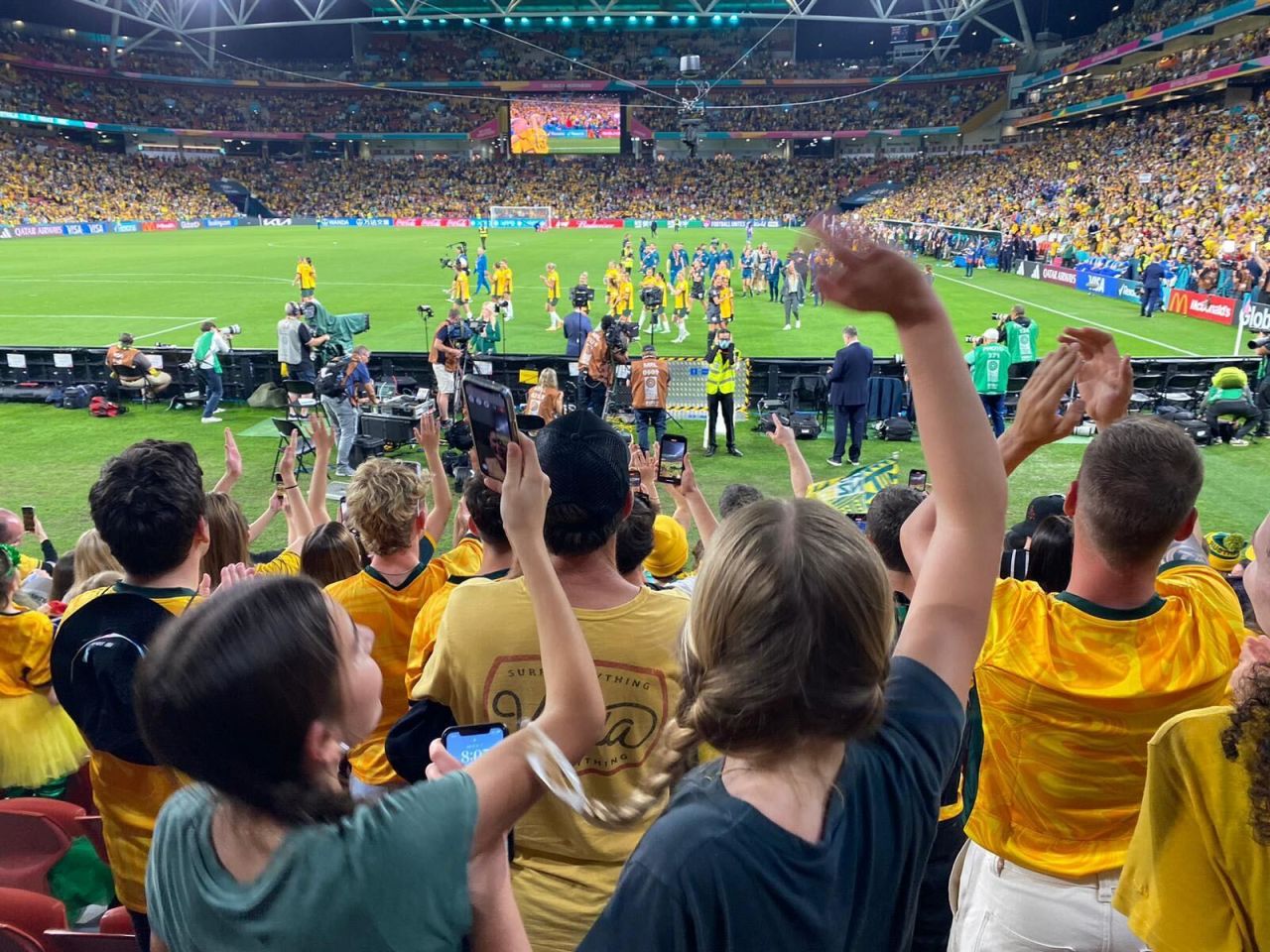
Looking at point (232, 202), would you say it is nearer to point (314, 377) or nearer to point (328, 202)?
point (328, 202)

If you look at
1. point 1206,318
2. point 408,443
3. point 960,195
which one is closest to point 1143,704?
point 408,443

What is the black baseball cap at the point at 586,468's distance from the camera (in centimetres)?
214

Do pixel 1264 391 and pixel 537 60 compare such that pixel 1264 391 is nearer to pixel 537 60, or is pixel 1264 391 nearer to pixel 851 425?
pixel 851 425

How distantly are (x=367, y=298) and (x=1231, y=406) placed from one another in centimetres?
2195

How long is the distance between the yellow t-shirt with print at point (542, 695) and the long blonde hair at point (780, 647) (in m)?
0.70

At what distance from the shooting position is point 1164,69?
1625 inches

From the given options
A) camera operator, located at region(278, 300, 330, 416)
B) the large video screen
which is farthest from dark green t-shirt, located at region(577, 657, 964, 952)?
the large video screen

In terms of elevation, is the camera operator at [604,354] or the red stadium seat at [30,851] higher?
the camera operator at [604,354]

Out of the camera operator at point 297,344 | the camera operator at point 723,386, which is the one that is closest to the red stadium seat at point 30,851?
the camera operator at point 723,386

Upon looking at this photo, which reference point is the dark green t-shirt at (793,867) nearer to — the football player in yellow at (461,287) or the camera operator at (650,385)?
the camera operator at (650,385)

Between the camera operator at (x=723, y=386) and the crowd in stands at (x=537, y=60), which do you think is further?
the crowd in stands at (x=537, y=60)

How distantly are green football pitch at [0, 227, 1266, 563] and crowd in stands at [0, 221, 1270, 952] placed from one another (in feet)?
2.42

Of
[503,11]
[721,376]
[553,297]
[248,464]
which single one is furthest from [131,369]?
[503,11]

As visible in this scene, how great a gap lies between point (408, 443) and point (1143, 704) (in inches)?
447
